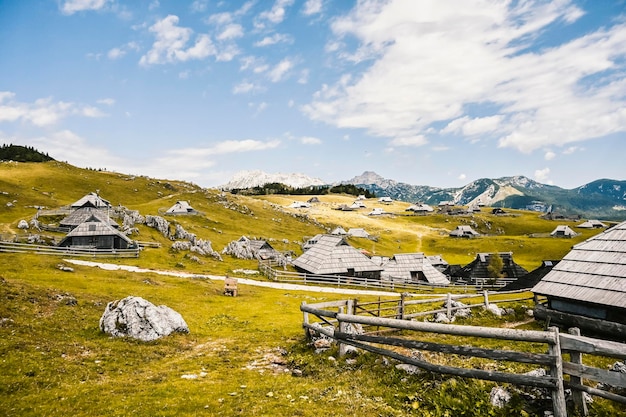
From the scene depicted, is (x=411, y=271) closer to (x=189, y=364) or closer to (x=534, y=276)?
(x=534, y=276)

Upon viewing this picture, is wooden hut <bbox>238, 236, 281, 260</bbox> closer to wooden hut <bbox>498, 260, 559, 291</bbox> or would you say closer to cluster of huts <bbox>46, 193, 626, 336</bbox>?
cluster of huts <bbox>46, 193, 626, 336</bbox>

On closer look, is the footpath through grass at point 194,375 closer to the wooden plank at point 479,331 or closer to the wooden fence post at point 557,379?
the wooden fence post at point 557,379

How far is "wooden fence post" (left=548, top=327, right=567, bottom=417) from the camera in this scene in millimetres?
7668

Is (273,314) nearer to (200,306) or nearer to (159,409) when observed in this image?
(200,306)

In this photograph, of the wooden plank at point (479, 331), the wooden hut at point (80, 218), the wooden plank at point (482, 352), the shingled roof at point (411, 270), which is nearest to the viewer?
the wooden plank at point (482, 352)

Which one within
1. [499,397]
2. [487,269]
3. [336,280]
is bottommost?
[336,280]

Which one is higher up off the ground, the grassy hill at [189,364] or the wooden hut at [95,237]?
the wooden hut at [95,237]

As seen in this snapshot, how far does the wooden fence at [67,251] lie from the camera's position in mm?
45156

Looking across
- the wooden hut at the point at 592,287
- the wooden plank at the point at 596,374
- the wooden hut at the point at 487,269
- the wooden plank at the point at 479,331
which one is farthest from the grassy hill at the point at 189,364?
the wooden hut at the point at 487,269

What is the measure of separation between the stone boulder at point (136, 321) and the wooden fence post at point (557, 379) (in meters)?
17.2

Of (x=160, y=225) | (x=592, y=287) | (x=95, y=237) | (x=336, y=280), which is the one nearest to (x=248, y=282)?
(x=336, y=280)

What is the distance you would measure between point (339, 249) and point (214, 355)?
139 feet

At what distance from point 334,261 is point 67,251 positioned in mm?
38513

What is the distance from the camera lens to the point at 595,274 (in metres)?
19.6
